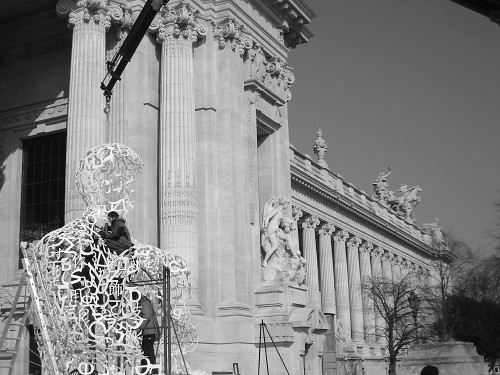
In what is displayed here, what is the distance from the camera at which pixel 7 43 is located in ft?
95.9

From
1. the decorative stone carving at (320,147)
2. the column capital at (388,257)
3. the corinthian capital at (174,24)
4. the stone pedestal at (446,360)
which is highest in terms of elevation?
the decorative stone carving at (320,147)

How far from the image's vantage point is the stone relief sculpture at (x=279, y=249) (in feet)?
91.3

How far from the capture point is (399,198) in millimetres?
92188

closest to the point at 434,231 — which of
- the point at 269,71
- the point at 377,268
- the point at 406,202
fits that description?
the point at 406,202

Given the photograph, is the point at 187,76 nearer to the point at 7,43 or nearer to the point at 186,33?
the point at 186,33

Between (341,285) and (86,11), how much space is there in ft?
137

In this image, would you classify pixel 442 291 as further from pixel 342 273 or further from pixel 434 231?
pixel 434 231

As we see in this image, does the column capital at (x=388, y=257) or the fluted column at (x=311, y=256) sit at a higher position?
the column capital at (x=388, y=257)

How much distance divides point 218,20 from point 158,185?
7.06 metres

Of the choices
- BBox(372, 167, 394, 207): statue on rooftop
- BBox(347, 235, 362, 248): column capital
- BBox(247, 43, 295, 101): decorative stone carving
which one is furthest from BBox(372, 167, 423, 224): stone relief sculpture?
BBox(247, 43, 295, 101): decorative stone carving

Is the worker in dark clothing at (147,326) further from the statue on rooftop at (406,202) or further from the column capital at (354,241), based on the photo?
the statue on rooftop at (406,202)

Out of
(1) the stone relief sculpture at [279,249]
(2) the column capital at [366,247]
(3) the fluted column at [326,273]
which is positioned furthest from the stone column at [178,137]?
(2) the column capital at [366,247]

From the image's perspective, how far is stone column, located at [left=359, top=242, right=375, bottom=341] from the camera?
63.3 m

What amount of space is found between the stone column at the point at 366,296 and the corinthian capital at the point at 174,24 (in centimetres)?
4091
